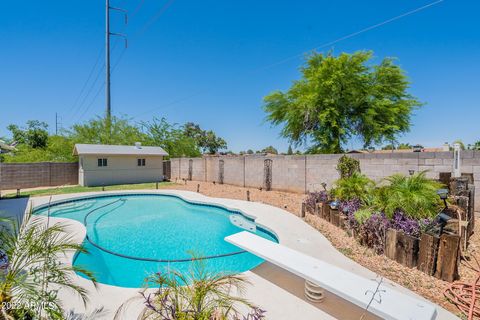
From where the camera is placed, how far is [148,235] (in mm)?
6570

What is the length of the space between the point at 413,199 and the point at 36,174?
1952 cm

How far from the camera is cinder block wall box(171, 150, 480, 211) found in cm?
670

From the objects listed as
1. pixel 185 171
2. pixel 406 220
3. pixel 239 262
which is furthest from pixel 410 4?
pixel 185 171

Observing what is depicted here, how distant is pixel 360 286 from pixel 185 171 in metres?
17.0

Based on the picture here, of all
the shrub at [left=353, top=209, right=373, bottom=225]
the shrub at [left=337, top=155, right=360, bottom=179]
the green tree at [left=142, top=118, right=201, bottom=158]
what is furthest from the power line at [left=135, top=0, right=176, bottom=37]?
the shrub at [left=353, top=209, right=373, bottom=225]

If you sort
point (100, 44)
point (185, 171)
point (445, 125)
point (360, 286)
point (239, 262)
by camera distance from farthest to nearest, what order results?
1. point (100, 44)
2. point (185, 171)
3. point (445, 125)
4. point (239, 262)
5. point (360, 286)

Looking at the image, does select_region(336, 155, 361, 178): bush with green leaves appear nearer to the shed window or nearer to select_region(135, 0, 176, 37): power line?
select_region(135, 0, 176, 37): power line

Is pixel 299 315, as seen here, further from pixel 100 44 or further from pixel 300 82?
pixel 100 44

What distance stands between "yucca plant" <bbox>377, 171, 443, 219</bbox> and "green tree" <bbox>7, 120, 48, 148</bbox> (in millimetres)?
36423

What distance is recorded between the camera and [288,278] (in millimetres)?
3295

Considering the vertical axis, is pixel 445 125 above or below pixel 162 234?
above

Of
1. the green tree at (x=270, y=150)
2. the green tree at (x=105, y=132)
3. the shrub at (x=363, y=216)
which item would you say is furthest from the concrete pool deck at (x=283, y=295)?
the green tree at (x=270, y=150)

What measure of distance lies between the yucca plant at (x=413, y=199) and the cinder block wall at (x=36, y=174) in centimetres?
1861

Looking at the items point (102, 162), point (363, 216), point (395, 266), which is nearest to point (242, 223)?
point (363, 216)
